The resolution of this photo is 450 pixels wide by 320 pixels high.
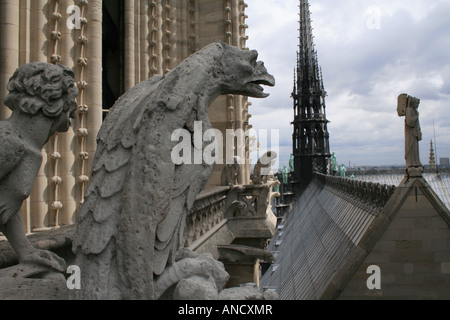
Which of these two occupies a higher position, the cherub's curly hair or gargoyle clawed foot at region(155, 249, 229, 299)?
the cherub's curly hair

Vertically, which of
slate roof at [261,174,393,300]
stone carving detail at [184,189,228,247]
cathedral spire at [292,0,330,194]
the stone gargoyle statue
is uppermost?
cathedral spire at [292,0,330,194]

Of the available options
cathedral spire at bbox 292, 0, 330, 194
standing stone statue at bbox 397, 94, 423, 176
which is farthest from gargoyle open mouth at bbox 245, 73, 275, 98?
cathedral spire at bbox 292, 0, 330, 194

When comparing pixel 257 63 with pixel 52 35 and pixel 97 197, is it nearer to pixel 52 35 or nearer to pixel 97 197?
pixel 97 197

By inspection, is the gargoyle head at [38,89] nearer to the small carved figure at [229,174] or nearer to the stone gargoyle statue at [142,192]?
the stone gargoyle statue at [142,192]

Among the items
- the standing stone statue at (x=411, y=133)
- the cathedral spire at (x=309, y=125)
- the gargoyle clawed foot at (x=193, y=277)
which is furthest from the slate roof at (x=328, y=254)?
the cathedral spire at (x=309, y=125)

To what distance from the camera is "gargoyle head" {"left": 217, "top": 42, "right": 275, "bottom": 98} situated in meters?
1.72

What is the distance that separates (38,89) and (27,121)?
16 centimetres

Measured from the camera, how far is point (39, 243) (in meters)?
2.61

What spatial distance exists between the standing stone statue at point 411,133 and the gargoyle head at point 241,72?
5818 millimetres

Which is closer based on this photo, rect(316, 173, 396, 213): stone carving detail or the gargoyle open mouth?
the gargoyle open mouth

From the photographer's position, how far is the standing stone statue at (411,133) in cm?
679

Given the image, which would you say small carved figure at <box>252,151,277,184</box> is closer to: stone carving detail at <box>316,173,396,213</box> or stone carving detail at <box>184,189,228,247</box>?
stone carving detail at <box>184,189,228,247</box>

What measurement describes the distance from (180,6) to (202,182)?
7372mm

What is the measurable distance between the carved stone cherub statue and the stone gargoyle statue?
318 millimetres
